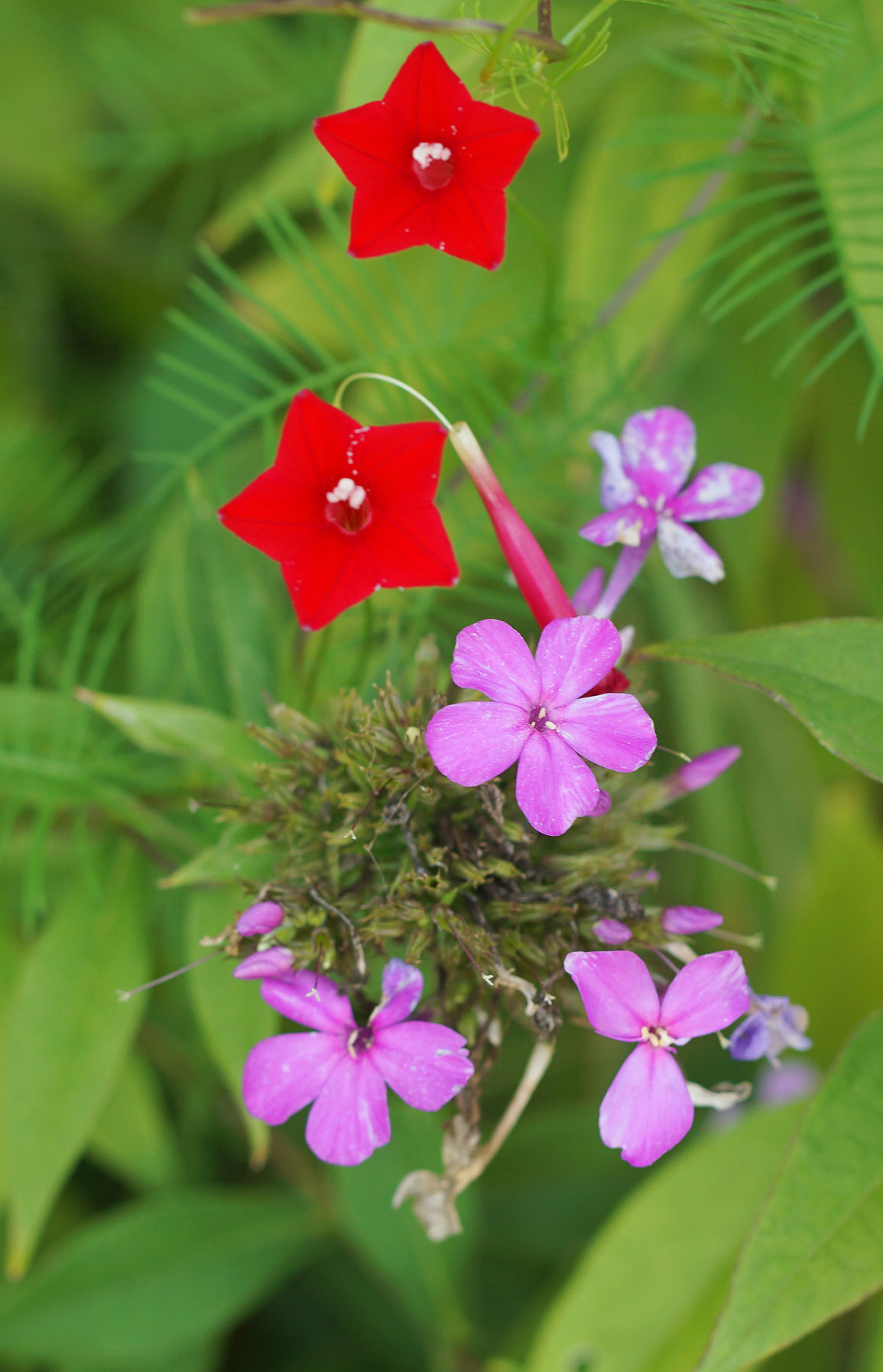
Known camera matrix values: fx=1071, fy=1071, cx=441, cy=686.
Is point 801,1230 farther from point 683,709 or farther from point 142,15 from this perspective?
point 142,15

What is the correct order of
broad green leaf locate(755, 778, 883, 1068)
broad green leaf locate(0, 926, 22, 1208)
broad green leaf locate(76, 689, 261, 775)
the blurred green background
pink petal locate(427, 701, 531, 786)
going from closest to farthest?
pink petal locate(427, 701, 531, 786) → broad green leaf locate(76, 689, 261, 775) → the blurred green background → broad green leaf locate(0, 926, 22, 1208) → broad green leaf locate(755, 778, 883, 1068)

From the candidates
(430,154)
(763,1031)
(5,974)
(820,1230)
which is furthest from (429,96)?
(5,974)

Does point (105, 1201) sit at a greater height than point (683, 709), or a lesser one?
lesser

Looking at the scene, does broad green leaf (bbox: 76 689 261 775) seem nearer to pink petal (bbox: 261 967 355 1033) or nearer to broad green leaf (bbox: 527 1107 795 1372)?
pink petal (bbox: 261 967 355 1033)

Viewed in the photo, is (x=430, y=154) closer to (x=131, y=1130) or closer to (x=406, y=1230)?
(x=131, y=1130)

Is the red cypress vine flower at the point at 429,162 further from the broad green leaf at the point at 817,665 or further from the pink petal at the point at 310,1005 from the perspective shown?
the pink petal at the point at 310,1005

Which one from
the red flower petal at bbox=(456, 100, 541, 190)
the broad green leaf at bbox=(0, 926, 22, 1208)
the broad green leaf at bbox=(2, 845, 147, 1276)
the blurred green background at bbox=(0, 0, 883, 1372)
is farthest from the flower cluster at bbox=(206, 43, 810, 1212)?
the broad green leaf at bbox=(0, 926, 22, 1208)

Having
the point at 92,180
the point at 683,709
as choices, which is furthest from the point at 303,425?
the point at 92,180

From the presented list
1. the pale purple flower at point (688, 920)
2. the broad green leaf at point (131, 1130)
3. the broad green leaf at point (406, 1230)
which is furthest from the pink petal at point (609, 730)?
the broad green leaf at point (131, 1130)
